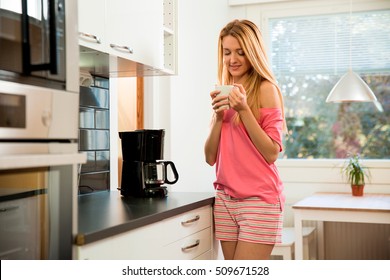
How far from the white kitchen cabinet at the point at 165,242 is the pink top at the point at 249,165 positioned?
0.67 ft

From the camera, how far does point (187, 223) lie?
2166 mm

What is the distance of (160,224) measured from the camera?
→ 1944 mm

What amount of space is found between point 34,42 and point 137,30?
36.6 inches

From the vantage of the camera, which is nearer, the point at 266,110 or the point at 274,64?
the point at 266,110

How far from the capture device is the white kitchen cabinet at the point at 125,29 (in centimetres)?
203

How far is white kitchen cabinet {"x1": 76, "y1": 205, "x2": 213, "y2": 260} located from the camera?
5.32 feet

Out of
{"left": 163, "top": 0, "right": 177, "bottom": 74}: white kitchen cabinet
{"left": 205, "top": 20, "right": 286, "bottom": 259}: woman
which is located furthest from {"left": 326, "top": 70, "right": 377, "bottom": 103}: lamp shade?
{"left": 205, "top": 20, "right": 286, "bottom": 259}: woman

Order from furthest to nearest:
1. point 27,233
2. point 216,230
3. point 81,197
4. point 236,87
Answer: point 81,197 → point 216,230 → point 236,87 → point 27,233

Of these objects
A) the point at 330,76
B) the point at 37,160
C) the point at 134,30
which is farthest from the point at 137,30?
the point at 330,76

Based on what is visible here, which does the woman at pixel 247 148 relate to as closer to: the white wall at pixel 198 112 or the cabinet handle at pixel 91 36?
the cabinet handle at pixel 91 36

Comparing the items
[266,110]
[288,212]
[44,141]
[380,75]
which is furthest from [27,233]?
[380,75]

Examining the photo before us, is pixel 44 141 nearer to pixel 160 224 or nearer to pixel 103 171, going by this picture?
pixel 160 224

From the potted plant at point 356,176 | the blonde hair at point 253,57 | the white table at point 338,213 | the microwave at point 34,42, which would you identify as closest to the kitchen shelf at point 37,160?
the microwave at point 34,42
